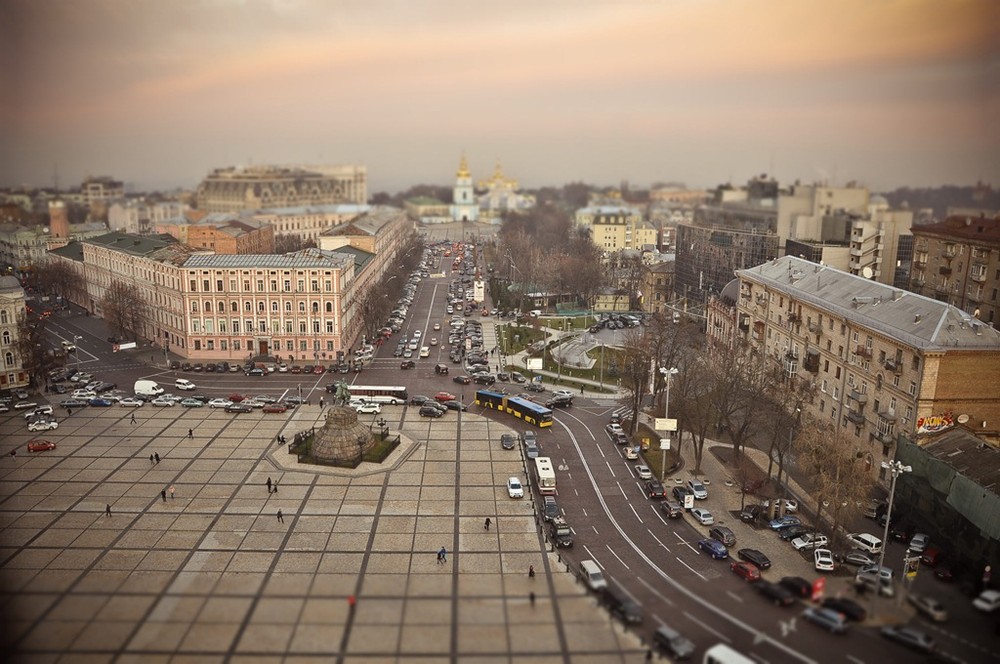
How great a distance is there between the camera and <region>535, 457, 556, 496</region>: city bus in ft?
69.7

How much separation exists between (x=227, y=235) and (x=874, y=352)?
43679mm

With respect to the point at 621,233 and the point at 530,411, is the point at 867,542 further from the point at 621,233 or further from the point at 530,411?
the point at 621,233

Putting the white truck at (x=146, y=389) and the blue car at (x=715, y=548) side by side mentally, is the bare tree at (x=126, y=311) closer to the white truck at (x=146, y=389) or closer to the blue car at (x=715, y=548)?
the white truck at (x=146, y=389)

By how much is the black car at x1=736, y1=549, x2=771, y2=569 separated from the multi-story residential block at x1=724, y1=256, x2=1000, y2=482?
16.8ft

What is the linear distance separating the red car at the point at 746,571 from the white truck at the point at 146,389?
2296 centimetres

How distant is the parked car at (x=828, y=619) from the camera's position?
11.7m

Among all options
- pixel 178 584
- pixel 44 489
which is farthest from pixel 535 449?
pixel 44 489

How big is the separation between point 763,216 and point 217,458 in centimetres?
4640

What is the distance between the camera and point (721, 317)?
113ft

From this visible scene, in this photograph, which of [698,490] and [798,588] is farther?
[698,490]

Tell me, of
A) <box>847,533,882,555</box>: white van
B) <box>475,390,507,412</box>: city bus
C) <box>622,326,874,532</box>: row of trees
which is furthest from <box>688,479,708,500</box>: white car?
<box>475,390,507,412</box>: city bus

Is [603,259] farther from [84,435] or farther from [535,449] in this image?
[84,435]

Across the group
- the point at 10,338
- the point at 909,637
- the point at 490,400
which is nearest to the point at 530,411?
the point at 490,400

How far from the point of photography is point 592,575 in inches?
627
